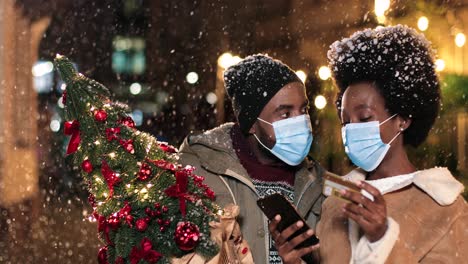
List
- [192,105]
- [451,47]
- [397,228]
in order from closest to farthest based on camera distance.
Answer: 1. [397,228]
2. [451,47]
3. [192,105]

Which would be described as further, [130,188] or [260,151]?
[260,151]

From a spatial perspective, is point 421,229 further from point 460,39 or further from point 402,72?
point 460,39

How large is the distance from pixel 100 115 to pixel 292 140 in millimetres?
1214

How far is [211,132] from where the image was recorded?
523 cm

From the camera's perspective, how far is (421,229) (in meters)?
4.16

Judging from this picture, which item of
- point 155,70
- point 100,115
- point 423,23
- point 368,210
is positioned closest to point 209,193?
point 100,115

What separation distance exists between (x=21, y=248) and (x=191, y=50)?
19457 millimetres

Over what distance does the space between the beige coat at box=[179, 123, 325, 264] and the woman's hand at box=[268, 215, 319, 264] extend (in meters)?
0.53

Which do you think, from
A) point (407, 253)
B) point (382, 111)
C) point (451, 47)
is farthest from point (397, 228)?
point (451, 47)

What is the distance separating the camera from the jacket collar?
417 cm

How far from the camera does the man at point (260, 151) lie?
492 centimetres

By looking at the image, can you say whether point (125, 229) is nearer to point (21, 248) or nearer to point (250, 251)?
point (250, 251)

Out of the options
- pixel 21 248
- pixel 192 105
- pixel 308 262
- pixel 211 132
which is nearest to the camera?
pixel 308 262

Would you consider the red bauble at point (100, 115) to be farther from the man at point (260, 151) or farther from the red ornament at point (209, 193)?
the man at point (260, 151)
